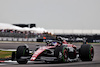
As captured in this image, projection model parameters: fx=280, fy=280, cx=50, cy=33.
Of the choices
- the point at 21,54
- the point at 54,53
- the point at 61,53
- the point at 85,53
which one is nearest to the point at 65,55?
the point at 61,53

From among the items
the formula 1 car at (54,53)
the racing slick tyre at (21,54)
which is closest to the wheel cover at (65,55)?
the formula 1 car at (54,53)

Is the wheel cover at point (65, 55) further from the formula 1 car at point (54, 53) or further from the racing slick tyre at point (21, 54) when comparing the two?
the racing slick tyre at point (21, 54)

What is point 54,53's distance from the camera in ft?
40.9

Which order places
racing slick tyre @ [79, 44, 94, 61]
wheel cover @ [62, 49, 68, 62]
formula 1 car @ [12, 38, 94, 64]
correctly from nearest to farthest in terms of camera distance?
formula 1 car @ [12, 38, 94, 64]
wheel cover @ [62, 49, 68, 62]
racing slick tyre @ [79, 44, 94, 61]

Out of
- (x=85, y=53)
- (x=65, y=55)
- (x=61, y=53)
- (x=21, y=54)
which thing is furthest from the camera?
(x=85, y=53)

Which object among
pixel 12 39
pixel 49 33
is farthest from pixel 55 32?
pixel 12 39

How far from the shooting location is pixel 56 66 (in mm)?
11133

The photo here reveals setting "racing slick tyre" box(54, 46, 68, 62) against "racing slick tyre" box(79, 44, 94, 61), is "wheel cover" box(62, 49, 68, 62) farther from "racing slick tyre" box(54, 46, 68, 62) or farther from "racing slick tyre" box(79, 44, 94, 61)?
"racing slick tyre" box(79, 44, 94, 61)

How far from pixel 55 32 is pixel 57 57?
1663 inches

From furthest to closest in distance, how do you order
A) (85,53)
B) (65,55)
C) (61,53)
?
(85,53) < (65,55) < (61,53)

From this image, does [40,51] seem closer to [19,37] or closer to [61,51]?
[61,51]

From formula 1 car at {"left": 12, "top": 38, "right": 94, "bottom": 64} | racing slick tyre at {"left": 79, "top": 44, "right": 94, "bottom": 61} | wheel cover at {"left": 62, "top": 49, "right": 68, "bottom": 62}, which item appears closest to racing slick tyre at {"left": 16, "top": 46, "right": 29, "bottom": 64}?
formula 1 car at {"left": 12, "top": 38, "right": 94, "bottom": 64}

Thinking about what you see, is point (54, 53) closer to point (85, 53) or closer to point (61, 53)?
point (61, 53)

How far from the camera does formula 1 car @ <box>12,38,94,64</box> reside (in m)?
12.3
